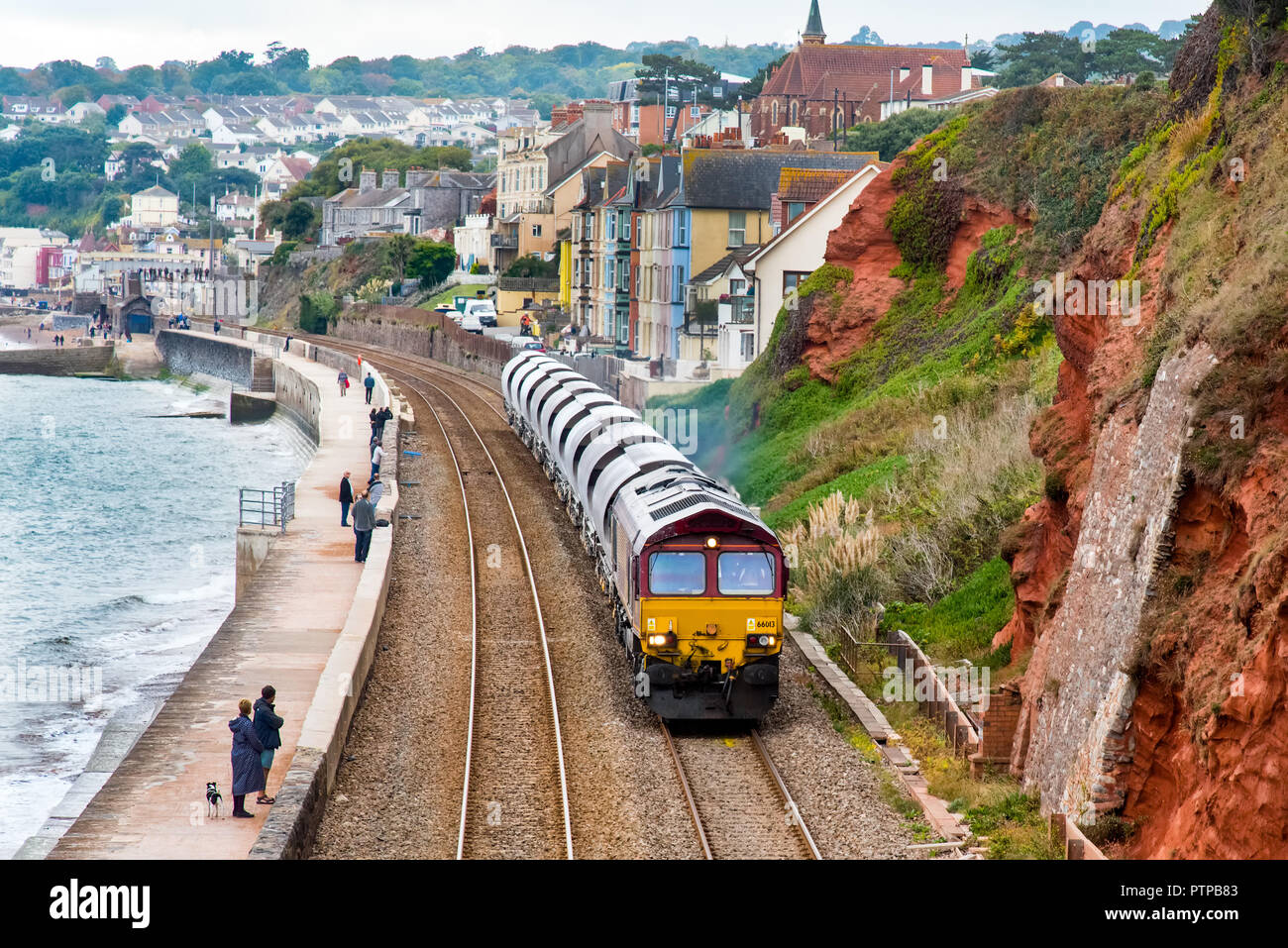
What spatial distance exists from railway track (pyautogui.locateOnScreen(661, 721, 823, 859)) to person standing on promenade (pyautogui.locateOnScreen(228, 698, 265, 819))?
4.78m

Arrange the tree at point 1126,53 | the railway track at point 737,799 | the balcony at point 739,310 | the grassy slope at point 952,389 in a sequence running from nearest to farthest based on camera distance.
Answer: the railway track at point 737,799 → the grassy slope at point 952,389 → the balcony at point 739,310 → the tree at point 1126,53

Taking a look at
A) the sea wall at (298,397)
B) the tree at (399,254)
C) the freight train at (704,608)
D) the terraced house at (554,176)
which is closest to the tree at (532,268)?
the terraced house at (554,176)

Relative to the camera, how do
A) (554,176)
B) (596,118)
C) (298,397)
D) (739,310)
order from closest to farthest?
(739,310)
(298,397)
(596,118)
(554,176)

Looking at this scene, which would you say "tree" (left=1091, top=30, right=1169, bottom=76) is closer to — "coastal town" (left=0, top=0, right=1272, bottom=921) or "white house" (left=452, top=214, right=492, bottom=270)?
"white house" (left=452, top=214, right=492, bottom=270)

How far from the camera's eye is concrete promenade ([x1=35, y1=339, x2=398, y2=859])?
15453mm

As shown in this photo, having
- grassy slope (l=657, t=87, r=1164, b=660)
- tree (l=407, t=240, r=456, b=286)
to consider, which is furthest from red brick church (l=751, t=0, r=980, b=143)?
grassy slope (l=657, t=87, r=1164, b=660)

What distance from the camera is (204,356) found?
4257 inches

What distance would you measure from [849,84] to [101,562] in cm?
8331

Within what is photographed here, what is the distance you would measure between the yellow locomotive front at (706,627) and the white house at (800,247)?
29358 millimetres

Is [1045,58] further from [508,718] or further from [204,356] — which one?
[508,718]

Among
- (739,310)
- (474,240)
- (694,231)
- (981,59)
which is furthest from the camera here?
(981,59)

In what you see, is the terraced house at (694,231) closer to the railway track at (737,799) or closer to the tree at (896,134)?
the tree at (896,134)

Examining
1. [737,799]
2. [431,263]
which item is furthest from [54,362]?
[737,799]

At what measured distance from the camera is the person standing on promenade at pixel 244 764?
15.9 meters
